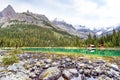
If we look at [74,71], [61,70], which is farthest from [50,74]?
[74,71]

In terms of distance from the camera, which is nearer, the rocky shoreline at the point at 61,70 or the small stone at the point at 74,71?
the rocky shoreline at the point at 61,70

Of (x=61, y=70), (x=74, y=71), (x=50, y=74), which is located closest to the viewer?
(x=50, y=74)

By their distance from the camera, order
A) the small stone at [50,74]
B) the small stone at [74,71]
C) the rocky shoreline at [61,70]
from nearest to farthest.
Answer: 1. the small stone at [50,74]
2. the rocky shoreline at [61,70]
3. the small stone at [74,71]

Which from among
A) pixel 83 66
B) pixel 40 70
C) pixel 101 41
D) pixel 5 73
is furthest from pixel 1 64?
pixel 101 41

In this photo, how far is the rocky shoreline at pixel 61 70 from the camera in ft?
81.0

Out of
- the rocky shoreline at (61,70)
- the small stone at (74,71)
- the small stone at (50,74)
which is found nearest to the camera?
the small stone at (50,74)

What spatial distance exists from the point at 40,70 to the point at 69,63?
482 centimetres

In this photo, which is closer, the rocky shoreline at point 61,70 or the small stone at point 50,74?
the small stone at point 50,74

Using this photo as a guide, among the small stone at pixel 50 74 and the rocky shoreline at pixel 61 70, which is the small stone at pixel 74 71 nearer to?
the rocky shoreline at pixel 61 70

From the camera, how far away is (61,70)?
1038 inches

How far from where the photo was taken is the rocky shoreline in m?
24.7

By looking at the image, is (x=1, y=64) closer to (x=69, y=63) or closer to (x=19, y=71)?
(x=19, y=71)

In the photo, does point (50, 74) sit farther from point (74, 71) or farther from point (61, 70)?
point (74, 71)

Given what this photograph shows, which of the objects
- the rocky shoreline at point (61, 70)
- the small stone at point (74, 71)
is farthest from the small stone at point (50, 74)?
the small stone at point (74, 71)
